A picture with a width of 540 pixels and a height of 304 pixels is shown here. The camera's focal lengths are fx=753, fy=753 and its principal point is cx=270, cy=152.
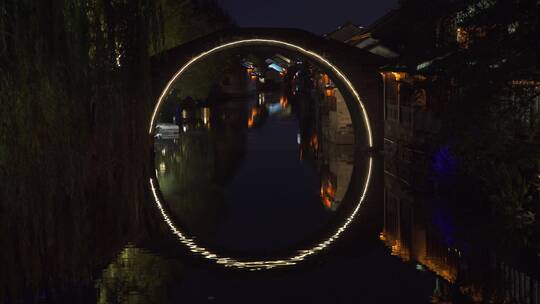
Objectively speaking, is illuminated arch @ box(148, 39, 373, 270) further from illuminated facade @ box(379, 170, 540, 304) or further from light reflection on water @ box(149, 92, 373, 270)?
illuminated facade @ box(379, 170, 540, 304)

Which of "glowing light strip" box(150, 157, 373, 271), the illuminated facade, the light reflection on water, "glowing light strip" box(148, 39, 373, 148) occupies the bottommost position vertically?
"glowing light strip" box(150, 157, 373, 271)

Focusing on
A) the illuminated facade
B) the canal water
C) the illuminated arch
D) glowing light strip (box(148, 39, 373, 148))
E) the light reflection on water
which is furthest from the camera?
glowing light strip (box(148, 39, 373, 148))

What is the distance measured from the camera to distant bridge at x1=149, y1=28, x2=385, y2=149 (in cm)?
2772

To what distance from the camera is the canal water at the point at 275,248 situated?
10.3m

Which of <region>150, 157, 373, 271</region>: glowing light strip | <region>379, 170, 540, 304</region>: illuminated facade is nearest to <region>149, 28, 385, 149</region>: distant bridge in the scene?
<region>379, 170, 540, 304</region>: illuminated facade

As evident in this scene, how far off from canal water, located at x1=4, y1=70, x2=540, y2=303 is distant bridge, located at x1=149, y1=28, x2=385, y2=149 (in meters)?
3.08

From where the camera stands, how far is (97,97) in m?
10.1

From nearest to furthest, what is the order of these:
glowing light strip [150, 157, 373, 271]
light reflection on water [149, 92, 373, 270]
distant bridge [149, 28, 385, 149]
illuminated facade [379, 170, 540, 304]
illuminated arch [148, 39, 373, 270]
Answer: illuminated facade [379, 170, 540, 304] → glowing light strip [150, 157, 373, 271] → illuminated arch [148, 39, 373, 270] → light reflection on water [149, 92, 373, 270] → distant bridge [149, 28, 385, 149]

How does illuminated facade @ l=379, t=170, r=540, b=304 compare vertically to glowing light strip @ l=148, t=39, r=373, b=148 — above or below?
below

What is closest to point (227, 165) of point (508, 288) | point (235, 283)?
point (235, 283)

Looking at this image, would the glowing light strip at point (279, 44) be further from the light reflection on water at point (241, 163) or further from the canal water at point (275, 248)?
the canal water at point (275, 248)

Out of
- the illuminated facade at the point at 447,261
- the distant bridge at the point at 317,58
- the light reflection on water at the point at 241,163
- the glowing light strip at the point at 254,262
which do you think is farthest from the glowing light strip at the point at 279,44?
the glowing light strip at the point at 254,262

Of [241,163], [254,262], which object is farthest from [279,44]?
[254,262]

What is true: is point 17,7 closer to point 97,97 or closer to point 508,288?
point 97,97
